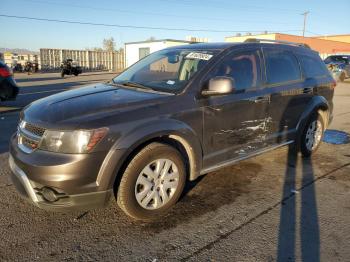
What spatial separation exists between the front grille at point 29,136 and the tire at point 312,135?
3.89 m

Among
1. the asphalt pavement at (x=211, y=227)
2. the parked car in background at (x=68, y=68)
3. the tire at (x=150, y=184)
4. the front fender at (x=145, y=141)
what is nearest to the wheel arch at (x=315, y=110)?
the asphalt pavement at (x=211, y=227)

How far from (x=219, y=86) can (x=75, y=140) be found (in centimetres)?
159

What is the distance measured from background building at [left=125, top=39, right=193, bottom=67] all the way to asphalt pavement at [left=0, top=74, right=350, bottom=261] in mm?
34001

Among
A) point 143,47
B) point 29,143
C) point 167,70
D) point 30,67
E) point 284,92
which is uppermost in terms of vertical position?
A: point 143,47

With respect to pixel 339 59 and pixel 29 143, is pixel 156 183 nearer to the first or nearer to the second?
pixel 29 143

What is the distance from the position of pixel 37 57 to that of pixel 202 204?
41.9m

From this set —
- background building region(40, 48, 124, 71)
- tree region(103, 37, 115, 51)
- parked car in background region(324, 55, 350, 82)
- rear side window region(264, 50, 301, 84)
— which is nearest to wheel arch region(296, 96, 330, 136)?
rear side window region(264, 50, 301, 84)

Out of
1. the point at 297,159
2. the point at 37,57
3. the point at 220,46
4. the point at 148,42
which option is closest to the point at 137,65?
the point at 220,46

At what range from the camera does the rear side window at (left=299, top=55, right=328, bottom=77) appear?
205 inches

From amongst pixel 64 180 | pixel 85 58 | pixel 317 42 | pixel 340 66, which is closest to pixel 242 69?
pixel 64 180

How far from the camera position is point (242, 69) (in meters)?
4.16

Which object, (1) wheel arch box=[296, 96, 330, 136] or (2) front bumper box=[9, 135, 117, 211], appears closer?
(2) front bumper box=[9, 135, 117, 211]

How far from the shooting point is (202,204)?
373 centimetres

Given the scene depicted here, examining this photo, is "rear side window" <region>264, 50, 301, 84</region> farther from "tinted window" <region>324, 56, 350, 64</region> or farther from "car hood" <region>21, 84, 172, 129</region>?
"tinted window" <region>324, 56, 350, 64</region>
